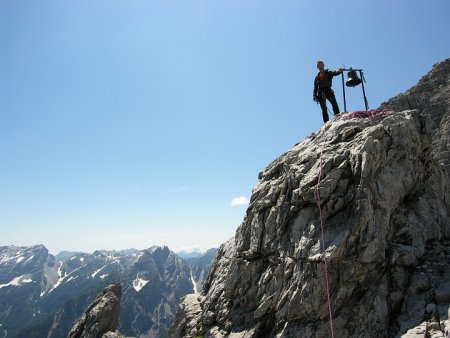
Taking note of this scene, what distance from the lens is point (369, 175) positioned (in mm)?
19172

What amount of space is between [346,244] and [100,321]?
32.3 metres

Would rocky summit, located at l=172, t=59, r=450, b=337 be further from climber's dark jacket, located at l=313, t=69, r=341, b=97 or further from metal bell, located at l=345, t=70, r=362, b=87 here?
climber's dark jacket, located at l=313, t=69, r=341, b=97

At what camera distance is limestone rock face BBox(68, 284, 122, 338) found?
37250 millimetres

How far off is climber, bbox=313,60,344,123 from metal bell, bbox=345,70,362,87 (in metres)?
1.73

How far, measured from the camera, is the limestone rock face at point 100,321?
37250 mm

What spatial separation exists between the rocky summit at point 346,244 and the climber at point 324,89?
2.71 meters

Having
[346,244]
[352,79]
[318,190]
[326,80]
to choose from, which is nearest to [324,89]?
[326,80]

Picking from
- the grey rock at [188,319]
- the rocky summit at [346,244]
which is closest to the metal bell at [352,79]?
the rocky summit at [346,244]

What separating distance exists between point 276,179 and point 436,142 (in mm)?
72033

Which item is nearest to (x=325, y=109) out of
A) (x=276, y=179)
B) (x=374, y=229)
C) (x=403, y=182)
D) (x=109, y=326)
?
(x=276, y=179)

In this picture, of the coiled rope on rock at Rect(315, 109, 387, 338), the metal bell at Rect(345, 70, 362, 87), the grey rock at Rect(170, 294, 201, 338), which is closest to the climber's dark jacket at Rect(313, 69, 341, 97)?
the metal bell at Rect(345, 70, 362, 87)

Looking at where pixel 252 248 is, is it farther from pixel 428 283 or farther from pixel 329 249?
pixel 428 283

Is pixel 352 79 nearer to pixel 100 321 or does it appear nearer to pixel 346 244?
pixel 346 244

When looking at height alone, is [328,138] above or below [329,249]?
above
